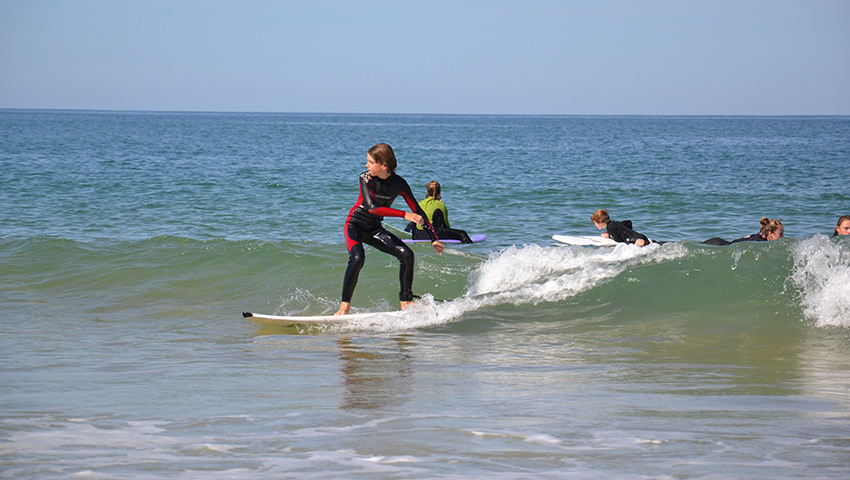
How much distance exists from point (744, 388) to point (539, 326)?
3120 mm

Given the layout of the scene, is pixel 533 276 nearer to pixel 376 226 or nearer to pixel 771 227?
pixel 376 226

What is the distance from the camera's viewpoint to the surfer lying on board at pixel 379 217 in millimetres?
7639

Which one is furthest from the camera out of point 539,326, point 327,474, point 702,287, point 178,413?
point 702,287

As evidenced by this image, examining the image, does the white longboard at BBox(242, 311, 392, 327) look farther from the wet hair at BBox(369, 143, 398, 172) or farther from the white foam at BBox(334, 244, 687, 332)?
the wet hair at BBox(369, 143, 398, 172)

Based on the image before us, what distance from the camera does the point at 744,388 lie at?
5.74m

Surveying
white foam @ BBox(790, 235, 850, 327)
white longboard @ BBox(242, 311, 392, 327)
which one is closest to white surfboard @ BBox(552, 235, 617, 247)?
white foam @ BBox(790, 235, 850, 327)

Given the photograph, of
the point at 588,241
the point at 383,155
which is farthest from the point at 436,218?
the point at 383,155

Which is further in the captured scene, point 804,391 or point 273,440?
point 804,391

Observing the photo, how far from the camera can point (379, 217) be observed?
26.7 feet

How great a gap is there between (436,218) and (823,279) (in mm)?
6555

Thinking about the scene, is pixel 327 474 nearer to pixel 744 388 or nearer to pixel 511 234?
pixel 744 388

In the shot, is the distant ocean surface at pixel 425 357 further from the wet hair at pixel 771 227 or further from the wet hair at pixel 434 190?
the wet hair at pixel 434 190

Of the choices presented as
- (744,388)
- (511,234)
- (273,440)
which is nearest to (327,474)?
(273,440)

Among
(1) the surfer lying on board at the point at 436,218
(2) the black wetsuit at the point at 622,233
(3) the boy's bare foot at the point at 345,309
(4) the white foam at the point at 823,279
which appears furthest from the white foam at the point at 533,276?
(1) the surfer lying on board at the point at 436,218
